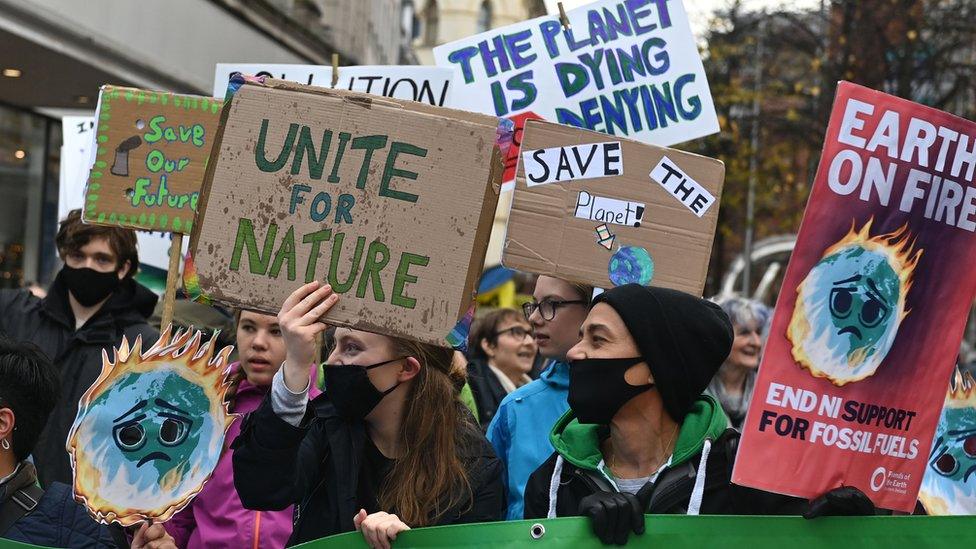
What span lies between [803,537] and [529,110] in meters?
3.38

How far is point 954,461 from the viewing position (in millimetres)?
3957

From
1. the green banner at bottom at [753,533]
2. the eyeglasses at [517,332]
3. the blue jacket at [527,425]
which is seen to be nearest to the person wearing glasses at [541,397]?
the blue jacket at [527,425]

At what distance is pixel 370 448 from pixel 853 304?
1441 mm

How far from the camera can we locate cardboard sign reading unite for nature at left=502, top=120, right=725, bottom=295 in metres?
4.39

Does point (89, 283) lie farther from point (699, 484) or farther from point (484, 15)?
point (484, 15)

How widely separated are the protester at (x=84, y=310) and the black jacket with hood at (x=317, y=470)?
1961 millimetres

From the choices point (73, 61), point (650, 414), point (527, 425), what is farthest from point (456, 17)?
point (650, 414)

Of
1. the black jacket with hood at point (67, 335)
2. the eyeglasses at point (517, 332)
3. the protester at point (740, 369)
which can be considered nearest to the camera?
the black jacket with hood at point (67, 335)

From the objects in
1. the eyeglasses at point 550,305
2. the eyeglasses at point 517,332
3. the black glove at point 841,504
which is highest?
the eyeglasses at point 550,305

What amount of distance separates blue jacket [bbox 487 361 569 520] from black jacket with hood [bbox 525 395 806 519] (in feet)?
3.00

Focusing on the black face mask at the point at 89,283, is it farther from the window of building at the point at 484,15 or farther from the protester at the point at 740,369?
the window of building at the point at 484,15

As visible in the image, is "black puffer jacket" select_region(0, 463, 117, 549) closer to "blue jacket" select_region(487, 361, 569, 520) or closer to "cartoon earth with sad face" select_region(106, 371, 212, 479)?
Answer: "cartoon earth with sad face" select_region(106, 371, 212, 479)

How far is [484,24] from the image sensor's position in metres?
53.8

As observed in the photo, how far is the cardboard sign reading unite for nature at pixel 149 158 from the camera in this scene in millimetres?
4555
